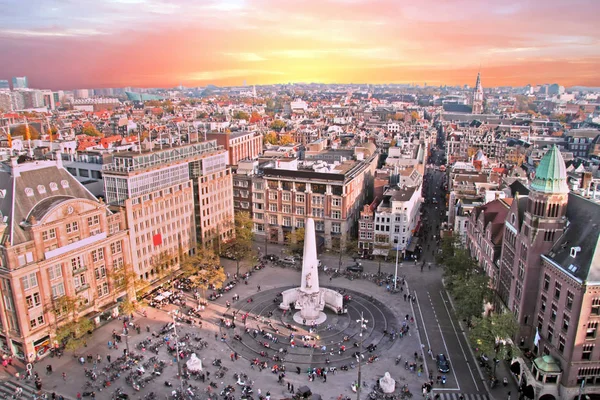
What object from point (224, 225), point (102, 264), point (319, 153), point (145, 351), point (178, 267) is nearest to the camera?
point (145, 351)

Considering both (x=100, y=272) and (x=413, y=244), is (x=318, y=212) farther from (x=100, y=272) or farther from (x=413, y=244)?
(x=100, y=272)

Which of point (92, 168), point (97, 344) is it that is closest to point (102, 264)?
point (97, 344)

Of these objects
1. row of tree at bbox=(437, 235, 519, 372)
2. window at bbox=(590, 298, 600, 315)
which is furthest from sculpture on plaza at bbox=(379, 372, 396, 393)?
window at bbox=(590, 298, 600, 315)

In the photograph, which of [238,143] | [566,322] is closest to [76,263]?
[566,322]

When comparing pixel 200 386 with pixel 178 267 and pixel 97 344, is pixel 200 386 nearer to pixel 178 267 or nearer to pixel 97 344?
pixel 97 344

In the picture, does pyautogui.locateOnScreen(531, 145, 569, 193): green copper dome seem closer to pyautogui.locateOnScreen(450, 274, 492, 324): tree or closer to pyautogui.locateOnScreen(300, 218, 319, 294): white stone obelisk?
pyautogui.locateOnScreen(450, 274, 492, 324): tree
